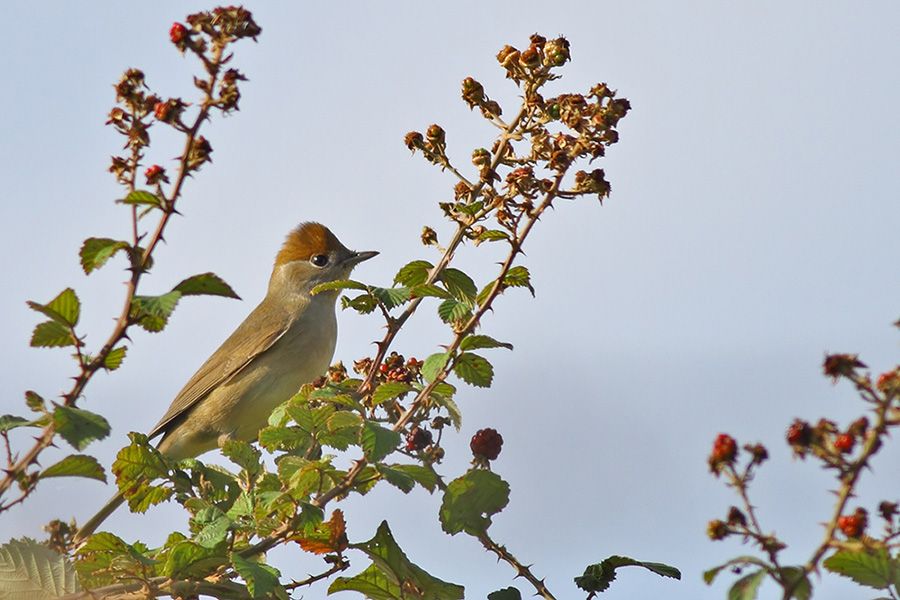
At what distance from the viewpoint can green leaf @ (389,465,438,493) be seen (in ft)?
10.4

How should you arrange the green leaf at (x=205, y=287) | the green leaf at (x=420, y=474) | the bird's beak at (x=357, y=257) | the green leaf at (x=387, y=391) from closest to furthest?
the green leaf at (x=205, y=287), the green leaf at (x=420, y=474), the green leaf at (x=387, y=391), the bird's beak at (x=357, y=257)

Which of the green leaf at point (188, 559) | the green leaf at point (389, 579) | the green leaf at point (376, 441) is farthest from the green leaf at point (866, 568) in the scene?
the green leaf at point (188, 559)

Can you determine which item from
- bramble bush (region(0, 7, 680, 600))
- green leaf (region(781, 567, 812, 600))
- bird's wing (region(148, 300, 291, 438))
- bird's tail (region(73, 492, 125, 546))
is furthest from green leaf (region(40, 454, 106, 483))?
bird's wing (region(148, 300, 291, 438))

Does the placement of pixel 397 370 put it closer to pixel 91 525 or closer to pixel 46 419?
pixel 46 419

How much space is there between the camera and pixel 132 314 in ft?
8.14

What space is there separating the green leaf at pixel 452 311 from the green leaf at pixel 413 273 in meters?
0.29

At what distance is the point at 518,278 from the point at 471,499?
2.01ft

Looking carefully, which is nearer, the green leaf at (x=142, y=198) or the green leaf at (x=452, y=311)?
the green leaf at (x=142, y=198)

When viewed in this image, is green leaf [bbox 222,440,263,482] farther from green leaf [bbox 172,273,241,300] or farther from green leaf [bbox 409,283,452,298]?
green leaf [bbox 172,273,241,300]

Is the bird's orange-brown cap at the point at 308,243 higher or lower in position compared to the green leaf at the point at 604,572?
higher

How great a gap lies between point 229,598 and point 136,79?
1384mm

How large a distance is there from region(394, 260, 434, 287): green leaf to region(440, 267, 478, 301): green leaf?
0.08 meters

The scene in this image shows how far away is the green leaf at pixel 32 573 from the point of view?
304 cm

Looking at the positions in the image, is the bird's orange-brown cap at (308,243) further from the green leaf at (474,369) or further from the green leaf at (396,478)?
the green leaf at (396,478)
